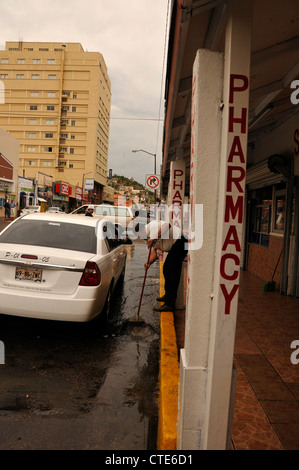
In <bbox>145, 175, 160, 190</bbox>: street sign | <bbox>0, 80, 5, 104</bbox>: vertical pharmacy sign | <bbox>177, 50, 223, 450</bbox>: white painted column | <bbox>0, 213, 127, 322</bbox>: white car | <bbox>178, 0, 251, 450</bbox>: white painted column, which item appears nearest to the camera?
<bbox>178, 0, 251, 450</bbox>: white painted column

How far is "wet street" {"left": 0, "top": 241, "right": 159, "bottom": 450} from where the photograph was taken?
112 inches

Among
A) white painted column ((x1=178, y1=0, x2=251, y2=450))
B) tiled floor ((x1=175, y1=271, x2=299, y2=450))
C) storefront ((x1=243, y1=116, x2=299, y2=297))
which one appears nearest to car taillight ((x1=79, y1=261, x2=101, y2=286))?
tiled floor ((x1=175, y1=271, x2=299, y2=450))

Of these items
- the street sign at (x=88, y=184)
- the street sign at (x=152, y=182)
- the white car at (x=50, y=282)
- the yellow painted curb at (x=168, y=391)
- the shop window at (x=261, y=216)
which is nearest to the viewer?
the yellow painted curb at (x=168, y=391)

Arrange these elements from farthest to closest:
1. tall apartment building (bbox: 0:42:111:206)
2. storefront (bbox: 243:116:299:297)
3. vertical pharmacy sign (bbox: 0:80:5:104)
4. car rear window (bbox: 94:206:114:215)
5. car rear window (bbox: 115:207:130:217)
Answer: vertical pharmacy sign (bbox: 0:80:5:104) → tall apartment building (bbox: 0:42:111:206) → car rear window (bbox: 115:207:130:217) → car rear window (bbox: 94:206:114:215) → storefront (bbox: 243:116:299:297)

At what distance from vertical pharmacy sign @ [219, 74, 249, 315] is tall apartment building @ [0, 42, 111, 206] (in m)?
76.5

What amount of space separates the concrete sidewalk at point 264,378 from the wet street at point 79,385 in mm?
331

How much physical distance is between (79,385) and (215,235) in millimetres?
2294

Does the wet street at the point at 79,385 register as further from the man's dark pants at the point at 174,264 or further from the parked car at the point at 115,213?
the parked car at the point at 115,213

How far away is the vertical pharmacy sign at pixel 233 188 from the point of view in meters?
2.14

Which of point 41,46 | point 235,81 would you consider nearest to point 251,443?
point 235,81

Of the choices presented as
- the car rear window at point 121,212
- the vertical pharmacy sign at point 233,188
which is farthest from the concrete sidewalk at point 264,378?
the car rear window at point 121,212

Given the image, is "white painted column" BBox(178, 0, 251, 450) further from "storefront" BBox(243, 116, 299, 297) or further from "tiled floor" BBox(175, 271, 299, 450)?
"storefront" BBox(243, 116, 299, 297)

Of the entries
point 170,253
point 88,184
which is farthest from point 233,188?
point 88,184

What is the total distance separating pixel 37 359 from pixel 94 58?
83.3 m
